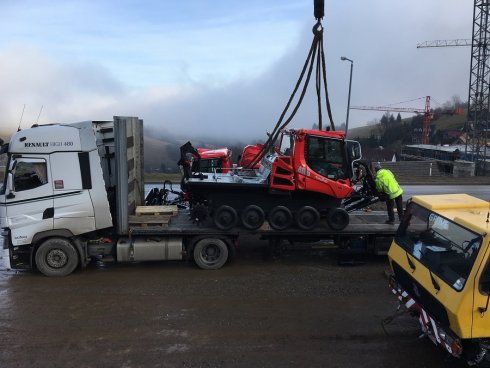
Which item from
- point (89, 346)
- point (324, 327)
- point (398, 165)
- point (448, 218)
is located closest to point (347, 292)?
point (324, 327)

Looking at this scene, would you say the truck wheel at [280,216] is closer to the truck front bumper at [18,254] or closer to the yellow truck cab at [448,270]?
the yellow truck cab at [448,270]

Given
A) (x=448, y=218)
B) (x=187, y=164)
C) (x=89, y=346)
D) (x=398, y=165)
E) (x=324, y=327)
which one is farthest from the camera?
(x=398, y=165)

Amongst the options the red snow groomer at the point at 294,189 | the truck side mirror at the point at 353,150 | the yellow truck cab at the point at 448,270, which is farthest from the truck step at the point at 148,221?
the yellow truck cab at the point at 448,270

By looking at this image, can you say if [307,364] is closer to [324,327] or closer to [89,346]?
[324,327]

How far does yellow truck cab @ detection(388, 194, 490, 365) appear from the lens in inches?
170

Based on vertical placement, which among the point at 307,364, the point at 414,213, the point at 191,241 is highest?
the point at 414,213

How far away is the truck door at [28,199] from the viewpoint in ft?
27.3

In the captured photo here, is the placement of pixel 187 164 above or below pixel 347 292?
above

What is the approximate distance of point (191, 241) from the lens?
8.95m

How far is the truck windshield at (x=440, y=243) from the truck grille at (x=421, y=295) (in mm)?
255

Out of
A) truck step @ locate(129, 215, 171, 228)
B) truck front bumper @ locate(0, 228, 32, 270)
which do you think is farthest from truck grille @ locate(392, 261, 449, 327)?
truck front bumper @ locate(0, 228, 32, 270)

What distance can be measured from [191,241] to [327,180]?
2.92 m

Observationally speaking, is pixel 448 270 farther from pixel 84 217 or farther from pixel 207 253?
pixel 84 217

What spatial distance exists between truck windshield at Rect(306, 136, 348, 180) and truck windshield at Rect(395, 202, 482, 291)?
3.25 m
